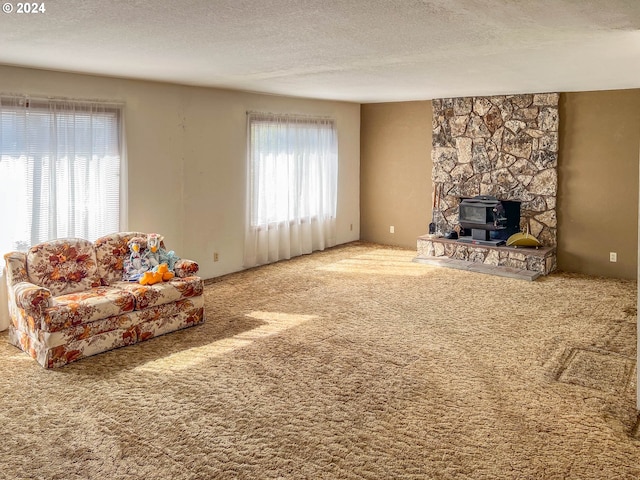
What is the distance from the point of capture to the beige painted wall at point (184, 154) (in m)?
6.01

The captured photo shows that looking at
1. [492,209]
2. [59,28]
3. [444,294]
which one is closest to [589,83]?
[492,209]

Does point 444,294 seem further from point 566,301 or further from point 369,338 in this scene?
point 369,338

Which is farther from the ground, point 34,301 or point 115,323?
point 34,301

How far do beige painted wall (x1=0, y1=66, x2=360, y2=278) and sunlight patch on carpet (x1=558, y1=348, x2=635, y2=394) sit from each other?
4.34m

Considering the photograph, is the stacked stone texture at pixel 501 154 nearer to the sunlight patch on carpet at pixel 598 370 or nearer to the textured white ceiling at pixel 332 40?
the textured white ceiling at pixel 332 40

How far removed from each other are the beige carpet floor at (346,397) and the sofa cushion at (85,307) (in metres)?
0.34

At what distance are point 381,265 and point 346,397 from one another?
4317 mm

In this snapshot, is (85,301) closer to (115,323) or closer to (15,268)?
(115,323)

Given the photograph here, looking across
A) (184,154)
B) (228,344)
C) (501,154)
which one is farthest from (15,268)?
(501,154)

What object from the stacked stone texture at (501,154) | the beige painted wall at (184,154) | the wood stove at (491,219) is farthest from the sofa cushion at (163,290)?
the stacked stone texture at (501,154)

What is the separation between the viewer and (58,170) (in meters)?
5.60

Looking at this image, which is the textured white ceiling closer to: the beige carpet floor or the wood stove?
the wood stove

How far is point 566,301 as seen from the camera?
638 centimetres

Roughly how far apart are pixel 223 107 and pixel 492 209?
3825mm
